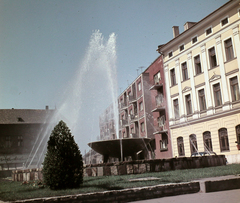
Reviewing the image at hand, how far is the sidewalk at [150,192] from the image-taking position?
6.31 metres

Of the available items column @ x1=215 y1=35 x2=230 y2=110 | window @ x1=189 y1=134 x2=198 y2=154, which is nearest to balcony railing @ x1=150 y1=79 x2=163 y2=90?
window @ x1=189 y1=134 x2=198 y2=154

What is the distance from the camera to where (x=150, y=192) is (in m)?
6.96

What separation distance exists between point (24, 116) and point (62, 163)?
54772 mm

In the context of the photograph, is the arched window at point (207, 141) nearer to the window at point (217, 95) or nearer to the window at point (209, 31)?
the window at point (217, 95)

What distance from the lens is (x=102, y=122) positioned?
236ft

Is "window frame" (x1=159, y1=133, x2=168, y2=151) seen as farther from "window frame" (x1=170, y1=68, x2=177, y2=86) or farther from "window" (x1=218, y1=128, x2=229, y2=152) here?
"window" (x1=218, y1=128, x2=229, y2=152)

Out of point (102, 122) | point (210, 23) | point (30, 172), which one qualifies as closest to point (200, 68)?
point (210, 23)

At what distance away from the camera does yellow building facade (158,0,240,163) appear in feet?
65.5

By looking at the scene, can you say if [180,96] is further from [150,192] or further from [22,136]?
[22,136]

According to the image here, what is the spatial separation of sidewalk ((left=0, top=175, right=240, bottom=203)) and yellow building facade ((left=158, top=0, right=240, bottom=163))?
13270 mm

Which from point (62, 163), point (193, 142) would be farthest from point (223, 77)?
point (62, 163)

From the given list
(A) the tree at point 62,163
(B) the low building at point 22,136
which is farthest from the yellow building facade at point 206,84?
(B) the low building at point 22,136

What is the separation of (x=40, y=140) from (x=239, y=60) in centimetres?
4722

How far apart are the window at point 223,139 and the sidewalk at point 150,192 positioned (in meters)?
14.2
